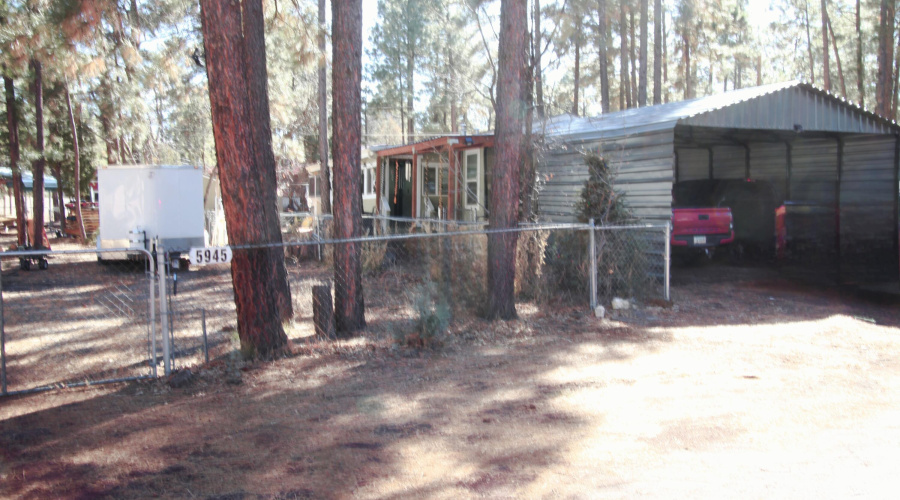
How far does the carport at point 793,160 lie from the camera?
11984 millimetres

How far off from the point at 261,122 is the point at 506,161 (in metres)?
3.19

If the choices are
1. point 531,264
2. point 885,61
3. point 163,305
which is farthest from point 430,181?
point 885,61

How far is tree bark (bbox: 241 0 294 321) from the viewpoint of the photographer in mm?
7105

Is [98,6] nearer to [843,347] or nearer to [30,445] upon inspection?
[30,445]

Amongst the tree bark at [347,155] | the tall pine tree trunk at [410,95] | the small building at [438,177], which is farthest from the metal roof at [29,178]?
the tree bark at [347,155]

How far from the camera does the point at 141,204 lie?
15.2 metres

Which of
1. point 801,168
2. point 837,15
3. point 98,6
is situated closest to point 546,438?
point 98,6

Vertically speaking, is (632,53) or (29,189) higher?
(632,53)

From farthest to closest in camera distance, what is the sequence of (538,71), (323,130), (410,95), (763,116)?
(410,95) < (323,130) < (763,116) < (538,71)

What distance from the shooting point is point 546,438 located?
4.64 meters

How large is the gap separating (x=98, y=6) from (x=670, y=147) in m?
9.03

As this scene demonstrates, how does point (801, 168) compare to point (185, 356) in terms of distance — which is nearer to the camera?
point (185, 356)

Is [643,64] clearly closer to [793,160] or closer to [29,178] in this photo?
[793,160]

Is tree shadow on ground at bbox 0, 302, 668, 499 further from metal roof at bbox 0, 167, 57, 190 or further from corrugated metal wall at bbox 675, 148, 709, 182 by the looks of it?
metal roof at bbox 0, 167, 57, 190
